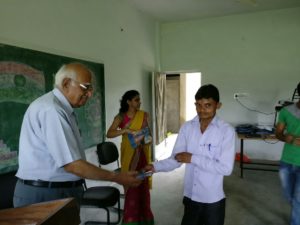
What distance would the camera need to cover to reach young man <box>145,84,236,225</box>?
146 centimetres

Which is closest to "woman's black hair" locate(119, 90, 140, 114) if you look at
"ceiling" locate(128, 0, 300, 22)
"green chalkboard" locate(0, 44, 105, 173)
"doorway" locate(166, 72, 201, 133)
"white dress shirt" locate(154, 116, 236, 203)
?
"green chalkboard" locate(0, 44, 105, 173)

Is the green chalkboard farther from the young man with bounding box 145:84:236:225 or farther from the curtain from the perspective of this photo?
the curtain

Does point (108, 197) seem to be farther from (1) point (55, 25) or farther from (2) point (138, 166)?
(1) point (55, 25)

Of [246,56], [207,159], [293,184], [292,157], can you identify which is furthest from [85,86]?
[246,56]

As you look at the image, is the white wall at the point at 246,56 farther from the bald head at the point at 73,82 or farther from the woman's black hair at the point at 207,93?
the bald head at the point at 73,82

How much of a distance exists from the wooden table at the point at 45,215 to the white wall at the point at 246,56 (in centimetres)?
500

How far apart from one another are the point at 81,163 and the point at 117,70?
9.22 ft

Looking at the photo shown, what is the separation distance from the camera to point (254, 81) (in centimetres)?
522

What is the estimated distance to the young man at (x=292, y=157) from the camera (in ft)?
6.70

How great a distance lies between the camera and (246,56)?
5.23 m

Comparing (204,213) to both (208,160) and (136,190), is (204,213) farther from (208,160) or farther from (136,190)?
(136,190)

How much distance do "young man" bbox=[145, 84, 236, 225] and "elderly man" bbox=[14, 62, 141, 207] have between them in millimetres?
547

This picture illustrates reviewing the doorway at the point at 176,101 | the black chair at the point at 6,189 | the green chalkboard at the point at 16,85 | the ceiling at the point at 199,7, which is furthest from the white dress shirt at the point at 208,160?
the doorway at the point at 176,101

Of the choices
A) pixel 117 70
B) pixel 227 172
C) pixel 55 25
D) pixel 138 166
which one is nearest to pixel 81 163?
pixel 227 172
